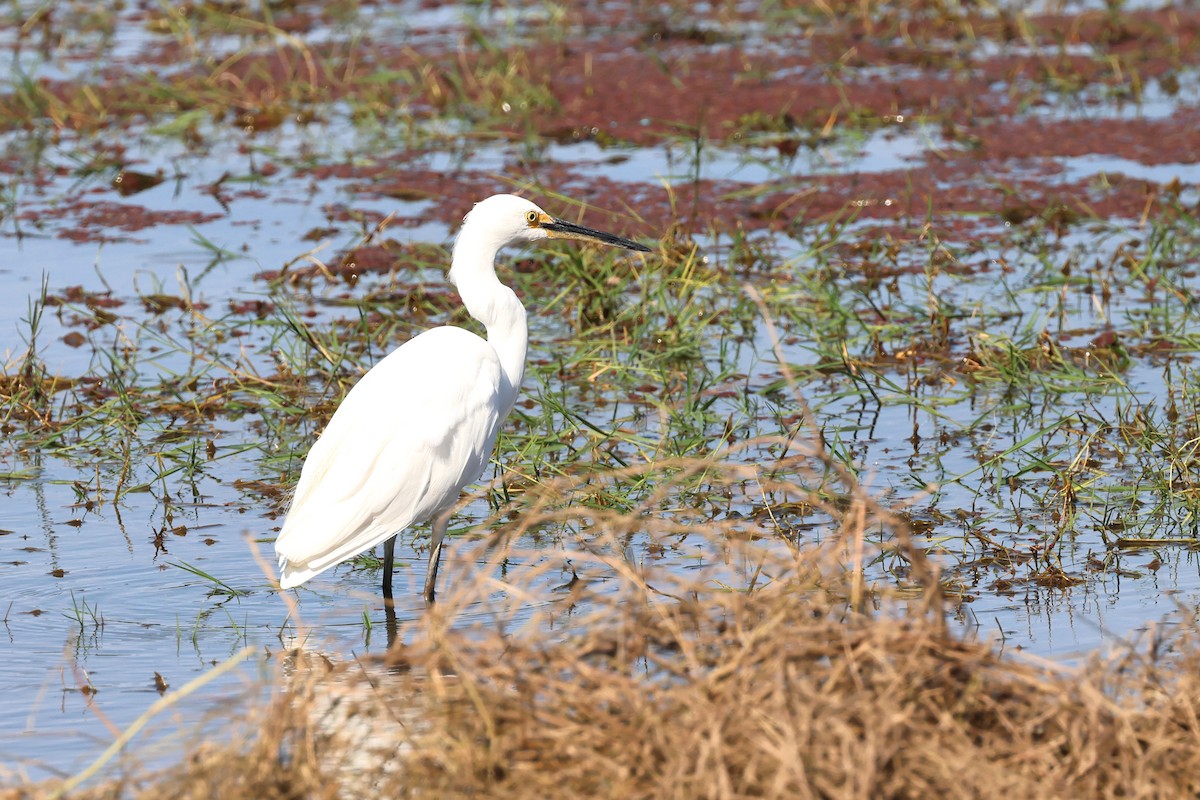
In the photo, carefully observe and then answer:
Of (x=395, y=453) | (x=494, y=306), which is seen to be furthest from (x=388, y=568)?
(x=494, y=306)

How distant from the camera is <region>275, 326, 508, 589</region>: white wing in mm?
5125

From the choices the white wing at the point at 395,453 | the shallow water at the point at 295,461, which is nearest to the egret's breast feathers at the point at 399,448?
the white wing at the point at 395,453

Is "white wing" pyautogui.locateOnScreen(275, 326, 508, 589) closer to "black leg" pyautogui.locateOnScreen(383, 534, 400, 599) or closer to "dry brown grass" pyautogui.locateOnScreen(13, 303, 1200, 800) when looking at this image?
"black leg" pyautogui.locateOnScreen(383, 534, 400, 599)

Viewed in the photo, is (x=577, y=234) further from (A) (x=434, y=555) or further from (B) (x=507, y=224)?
(A) (x=434, y=555)

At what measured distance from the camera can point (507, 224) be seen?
235 inches

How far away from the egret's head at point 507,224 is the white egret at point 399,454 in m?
0.48

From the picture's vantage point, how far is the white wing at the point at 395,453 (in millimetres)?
5125

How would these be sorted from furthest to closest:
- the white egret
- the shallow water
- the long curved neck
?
the long curved neck < the white egret < the shallow water

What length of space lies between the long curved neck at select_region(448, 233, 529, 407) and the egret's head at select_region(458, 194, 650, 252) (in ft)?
0.22

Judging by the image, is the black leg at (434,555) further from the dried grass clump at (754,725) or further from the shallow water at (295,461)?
the dried grass clump at (754,725)

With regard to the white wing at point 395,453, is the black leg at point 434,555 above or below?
below

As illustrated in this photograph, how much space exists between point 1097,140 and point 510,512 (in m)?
6.36

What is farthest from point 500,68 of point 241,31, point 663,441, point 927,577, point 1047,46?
point 927,577

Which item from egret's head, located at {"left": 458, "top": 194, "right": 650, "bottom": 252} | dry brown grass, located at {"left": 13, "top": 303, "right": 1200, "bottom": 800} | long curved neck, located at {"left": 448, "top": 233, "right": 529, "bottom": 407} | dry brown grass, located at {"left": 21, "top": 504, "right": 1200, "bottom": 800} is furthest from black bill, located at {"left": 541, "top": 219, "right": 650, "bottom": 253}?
dry brown grass, located at {"left": 21, "top": 504, "right": 1200, "bottom": 800}
